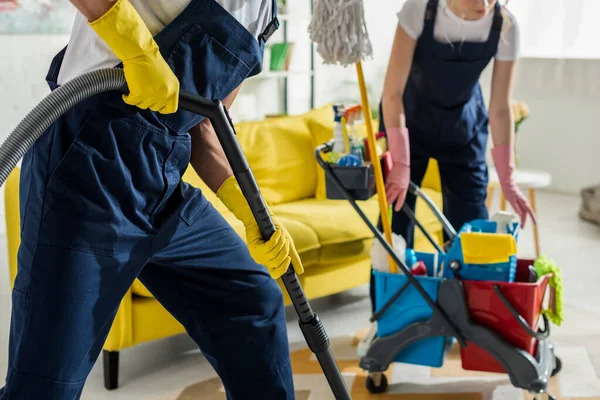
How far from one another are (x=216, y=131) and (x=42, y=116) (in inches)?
12.6

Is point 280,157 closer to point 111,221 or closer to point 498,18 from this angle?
point 498,18

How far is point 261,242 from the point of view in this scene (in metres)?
1.52

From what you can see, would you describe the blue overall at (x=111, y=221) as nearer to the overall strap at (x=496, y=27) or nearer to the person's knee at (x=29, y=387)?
the person's knee at (x=29, y=387)

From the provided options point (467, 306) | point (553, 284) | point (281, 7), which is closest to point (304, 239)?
point (467, 306)

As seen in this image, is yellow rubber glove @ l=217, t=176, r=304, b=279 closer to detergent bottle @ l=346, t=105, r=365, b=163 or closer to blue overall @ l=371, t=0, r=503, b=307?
detergent bottle @ l=346, t=105, r=365, b=163

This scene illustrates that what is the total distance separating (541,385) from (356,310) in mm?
1091

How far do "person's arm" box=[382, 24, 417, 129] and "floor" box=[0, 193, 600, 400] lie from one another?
919 millimetres

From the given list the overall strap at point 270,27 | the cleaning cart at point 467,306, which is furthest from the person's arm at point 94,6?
the cleaning cart at point 467,306

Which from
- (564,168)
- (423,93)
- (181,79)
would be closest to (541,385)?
(423,93)

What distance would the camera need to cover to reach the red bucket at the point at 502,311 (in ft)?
7.01

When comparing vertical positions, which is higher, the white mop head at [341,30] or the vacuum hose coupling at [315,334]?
the white mop head at [341,30]

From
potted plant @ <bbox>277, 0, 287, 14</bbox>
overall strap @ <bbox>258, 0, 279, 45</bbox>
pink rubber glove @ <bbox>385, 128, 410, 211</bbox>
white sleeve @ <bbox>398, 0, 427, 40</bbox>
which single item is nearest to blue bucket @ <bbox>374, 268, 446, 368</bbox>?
pink rubber glove @ <bbox>385, 128, 410, 211</bbox>

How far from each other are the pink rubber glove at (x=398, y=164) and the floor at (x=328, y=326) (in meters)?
0.75

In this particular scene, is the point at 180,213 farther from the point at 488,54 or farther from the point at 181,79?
the point at 488,54
